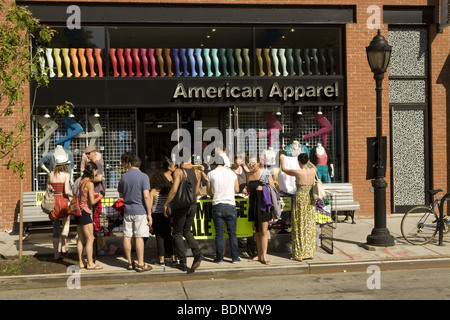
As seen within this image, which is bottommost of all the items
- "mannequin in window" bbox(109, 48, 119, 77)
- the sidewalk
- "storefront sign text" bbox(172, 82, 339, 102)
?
the sidewalk

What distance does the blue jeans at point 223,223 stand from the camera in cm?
895

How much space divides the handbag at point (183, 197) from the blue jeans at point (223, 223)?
52 centimetres

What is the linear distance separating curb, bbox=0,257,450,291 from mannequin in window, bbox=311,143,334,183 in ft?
15.5

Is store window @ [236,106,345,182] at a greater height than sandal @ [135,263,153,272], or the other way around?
store window @ [236,106,345,182]

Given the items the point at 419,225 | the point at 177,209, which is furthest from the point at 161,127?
the point at 419,225

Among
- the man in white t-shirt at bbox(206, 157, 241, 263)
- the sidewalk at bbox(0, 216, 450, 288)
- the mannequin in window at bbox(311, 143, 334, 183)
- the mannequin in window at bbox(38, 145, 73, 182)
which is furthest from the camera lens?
the mannequin in window at bbox(311, 143, 334, 183)

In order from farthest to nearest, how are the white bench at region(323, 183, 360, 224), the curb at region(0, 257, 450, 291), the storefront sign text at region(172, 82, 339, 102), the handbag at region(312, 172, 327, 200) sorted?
the storefront sign text at region(172, 82, 339, 102)
the white bench at region(323, 183, 360, 224)
the handbag at region(312, 172, 327, 200)
the curb at region(0, 257, 450, 291)

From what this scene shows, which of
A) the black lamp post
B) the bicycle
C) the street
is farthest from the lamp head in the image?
the street

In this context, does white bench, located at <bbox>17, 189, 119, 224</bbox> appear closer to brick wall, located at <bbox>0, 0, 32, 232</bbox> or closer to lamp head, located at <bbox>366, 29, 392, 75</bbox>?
brick wall, located at <bbox>0, 0, 32, 232</bbox>

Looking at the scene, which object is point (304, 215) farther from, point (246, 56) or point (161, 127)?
point (246, 56)

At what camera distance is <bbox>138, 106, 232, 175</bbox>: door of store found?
522 inches

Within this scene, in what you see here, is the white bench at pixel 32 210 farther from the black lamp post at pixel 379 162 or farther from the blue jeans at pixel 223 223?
the black lamp post at pixel 379 162

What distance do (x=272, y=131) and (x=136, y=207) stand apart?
5.98m

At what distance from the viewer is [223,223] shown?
898 centimetres
